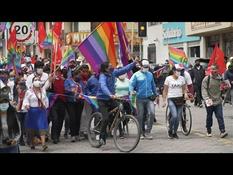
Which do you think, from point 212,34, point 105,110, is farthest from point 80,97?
point 212,34

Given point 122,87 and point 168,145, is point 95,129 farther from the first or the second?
point 122,87

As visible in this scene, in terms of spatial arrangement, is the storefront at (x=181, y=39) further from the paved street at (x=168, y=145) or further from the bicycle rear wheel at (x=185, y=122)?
the bicycle rear wheel at (x=185, y=122)

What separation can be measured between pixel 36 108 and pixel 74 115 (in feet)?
5.12

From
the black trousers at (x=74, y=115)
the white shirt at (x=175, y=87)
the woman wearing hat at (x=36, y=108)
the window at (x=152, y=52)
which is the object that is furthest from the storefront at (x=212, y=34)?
the woman wearing hat at (x=36, y=108)

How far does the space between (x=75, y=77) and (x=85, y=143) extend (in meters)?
1.65

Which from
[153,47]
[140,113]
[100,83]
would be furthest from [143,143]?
[153,47]

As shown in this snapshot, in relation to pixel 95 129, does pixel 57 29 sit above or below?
above

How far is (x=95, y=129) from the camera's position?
11117 mm

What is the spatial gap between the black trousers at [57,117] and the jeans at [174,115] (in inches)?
95.4

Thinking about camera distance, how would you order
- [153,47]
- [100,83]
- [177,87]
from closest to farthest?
[100,83]
[177,87]
[153,47]

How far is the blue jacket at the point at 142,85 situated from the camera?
→ 12.2 m
